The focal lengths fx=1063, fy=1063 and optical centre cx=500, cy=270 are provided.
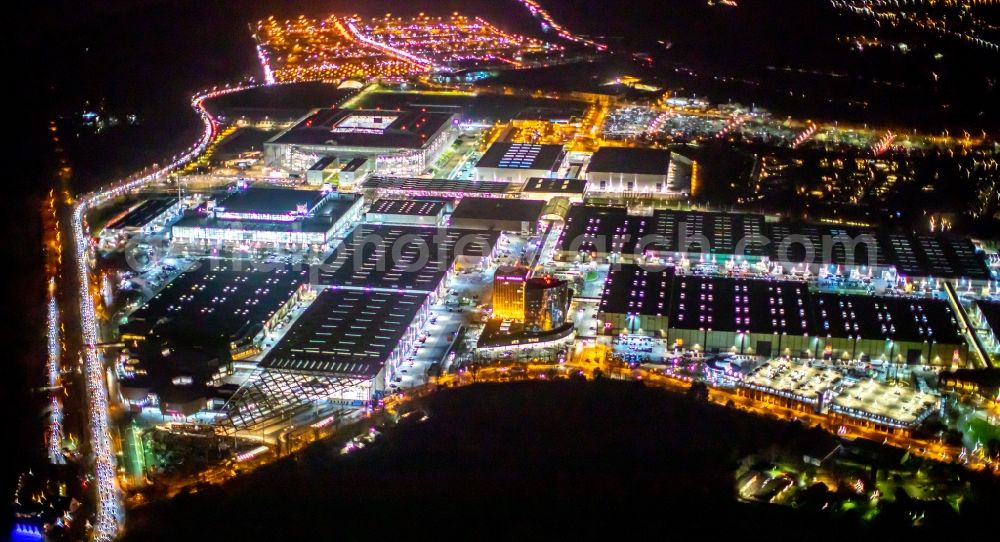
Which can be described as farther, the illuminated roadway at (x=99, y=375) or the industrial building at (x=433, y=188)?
the industrial building at (x=433, y=188)

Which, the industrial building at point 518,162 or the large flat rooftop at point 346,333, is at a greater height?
the industrial building at point 518,162

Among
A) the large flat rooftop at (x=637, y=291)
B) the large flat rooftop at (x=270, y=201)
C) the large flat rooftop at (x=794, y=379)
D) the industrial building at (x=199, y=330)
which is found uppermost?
the large flat rooftop at (x=637, y=291)

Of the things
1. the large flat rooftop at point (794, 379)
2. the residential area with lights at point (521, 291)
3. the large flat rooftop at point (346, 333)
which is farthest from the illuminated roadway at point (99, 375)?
the large flat rooftop at point (794, 379)

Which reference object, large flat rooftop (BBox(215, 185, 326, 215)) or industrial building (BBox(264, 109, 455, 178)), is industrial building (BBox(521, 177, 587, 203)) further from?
large flat rooftop (BBox(215, 185, 326, 215))

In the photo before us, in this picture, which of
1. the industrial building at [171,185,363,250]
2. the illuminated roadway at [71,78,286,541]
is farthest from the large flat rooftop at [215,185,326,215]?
the illuminated roadway at [71,78,286,541]

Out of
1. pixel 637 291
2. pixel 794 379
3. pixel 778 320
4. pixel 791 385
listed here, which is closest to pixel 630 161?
pixel 637 291

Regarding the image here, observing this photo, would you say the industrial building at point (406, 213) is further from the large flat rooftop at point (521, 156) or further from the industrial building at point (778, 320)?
the industrial building at point (778, 320)
